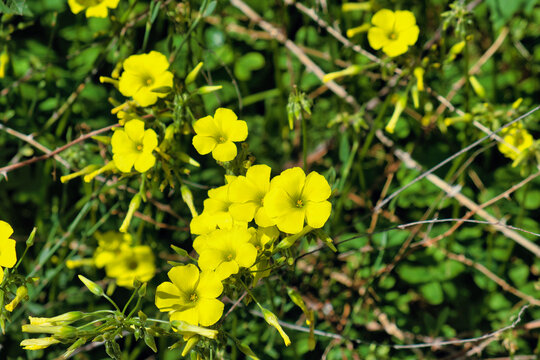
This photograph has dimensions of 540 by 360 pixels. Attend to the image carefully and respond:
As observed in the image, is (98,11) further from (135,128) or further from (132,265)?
(132,265)

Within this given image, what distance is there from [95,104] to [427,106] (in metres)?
1.77

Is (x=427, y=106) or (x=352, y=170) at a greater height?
(x=427, y=106)

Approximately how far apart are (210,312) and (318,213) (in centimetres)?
43

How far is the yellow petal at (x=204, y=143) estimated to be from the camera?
1.60m

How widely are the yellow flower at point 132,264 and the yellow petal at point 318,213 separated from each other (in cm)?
122

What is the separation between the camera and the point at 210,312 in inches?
56.9

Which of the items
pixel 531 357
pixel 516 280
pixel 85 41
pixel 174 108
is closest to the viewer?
pixel 174 108

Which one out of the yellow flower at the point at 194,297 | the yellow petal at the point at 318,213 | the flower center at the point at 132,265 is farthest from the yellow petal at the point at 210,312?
the flower center at the point at 132,265

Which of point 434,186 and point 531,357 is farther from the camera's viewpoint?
point 434,186

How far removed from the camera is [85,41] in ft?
9.26

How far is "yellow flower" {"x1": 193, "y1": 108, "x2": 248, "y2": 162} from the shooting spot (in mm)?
1589

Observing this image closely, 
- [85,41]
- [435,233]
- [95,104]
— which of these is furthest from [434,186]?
[85,41]

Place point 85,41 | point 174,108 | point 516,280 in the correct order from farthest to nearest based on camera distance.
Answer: point 85,41, point 516,280, point 174,108

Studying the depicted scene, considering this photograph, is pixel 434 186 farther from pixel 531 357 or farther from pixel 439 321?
pixel 531 357
